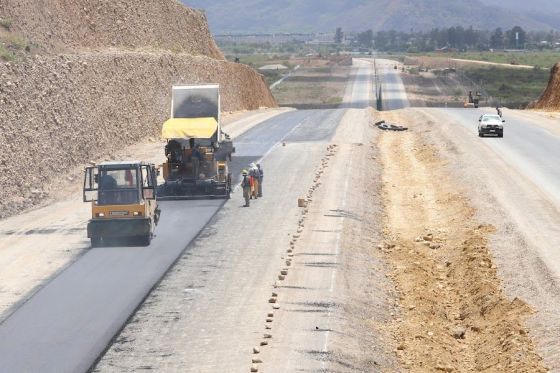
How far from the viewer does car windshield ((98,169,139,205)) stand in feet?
99.7

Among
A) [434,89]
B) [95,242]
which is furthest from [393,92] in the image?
[95,242]

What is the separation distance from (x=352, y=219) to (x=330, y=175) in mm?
10887

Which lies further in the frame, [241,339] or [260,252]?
[260,252]

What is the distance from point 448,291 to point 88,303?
33.6 ft

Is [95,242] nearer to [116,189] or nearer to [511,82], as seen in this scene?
[116,189]

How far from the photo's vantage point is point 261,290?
2558 cm

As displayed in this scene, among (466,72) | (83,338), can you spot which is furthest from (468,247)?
(466,72)

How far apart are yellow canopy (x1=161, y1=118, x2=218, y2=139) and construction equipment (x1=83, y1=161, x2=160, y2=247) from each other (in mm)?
8635

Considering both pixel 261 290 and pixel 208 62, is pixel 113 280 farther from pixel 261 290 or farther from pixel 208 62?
pixel 208 62

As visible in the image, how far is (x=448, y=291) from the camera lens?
28391 mm

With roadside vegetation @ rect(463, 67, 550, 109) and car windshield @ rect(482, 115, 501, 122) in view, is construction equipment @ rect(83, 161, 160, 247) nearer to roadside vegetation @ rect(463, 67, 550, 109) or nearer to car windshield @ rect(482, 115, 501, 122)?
car windshield @ rect(482, 115, 501, 122)

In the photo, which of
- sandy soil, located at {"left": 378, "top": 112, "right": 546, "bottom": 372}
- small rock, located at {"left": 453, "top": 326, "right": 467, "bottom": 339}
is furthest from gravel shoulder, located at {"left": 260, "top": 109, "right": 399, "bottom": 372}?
small rock, located at {"left": 453, "top": 326, "right": 467, "bottom": 339}

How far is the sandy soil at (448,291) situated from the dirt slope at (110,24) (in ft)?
76.7

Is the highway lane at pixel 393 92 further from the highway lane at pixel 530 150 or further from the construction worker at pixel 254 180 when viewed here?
the construction worker at pixel 254 180
